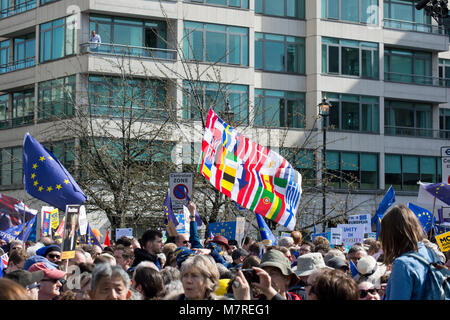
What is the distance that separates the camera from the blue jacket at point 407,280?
18.7 feet

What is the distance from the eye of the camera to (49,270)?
823 cm

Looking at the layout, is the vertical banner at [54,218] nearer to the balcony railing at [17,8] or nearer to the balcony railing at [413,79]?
the balcony railing at [17,8]

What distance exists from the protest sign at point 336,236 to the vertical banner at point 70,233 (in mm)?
8934

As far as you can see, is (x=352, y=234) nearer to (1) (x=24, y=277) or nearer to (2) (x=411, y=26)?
(1) (x=24, y=277)

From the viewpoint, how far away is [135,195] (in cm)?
2616

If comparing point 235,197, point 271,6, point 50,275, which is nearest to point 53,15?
point 271,6

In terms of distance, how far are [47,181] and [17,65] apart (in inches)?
1223

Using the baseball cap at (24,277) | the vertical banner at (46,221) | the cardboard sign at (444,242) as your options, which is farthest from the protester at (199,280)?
the vertical banner at (46,221)

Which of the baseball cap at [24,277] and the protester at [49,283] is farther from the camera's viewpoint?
the protester at [49,283]

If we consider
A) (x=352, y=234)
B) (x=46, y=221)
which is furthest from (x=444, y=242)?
(x=46, y=221)

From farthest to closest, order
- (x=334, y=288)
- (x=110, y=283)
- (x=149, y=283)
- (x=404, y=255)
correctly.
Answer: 1. (x=149, y=283)
2. (x=110, y=283)
3. (x=404, y=255)
4. (x=334, y=288)

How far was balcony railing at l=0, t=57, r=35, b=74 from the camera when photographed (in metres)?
41.8
